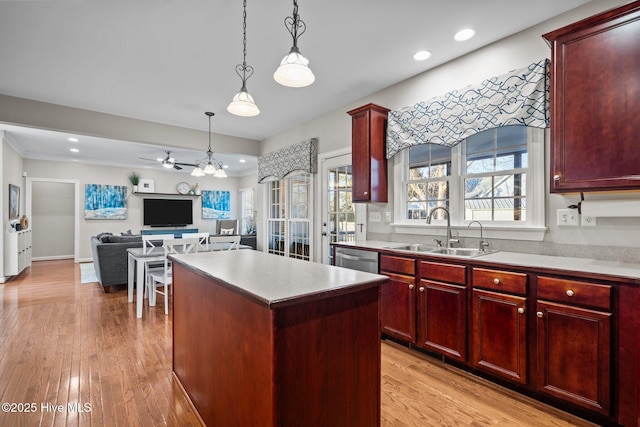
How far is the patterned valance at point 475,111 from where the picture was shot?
87.6 inches

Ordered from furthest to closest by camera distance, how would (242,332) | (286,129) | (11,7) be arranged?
(286,129) < (11,7) < (242,332)

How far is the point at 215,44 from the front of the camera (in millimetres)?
2648

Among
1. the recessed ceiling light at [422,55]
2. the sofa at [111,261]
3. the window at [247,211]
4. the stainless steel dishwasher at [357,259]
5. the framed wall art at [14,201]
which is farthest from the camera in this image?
the window at [247,211]

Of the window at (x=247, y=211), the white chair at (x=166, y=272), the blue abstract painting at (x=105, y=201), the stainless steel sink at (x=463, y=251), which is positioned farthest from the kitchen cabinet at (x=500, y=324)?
the blue abstract painting at (x=105, y=201)

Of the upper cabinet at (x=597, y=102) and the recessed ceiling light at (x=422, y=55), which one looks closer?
the upper cabinet at (x=597, y=102)

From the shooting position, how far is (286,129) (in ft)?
17.0

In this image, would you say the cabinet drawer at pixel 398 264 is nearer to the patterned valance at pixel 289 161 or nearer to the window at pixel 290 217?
the window at pixel 290 217

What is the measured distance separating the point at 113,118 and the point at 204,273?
3969mm

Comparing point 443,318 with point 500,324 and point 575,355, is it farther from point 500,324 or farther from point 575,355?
A: point 575,355

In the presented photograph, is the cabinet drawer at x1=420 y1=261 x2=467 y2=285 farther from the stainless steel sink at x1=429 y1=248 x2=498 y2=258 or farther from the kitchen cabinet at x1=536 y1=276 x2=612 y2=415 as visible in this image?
the kitchen cabinet at x1=536 y1=276 x2=612 y2=415

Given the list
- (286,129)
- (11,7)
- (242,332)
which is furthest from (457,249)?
(11,7)

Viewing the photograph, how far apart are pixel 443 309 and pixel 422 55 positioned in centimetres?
223

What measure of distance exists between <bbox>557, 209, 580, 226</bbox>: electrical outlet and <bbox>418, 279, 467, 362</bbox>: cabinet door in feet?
2.83

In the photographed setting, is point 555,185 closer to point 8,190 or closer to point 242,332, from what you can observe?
point 242,332
